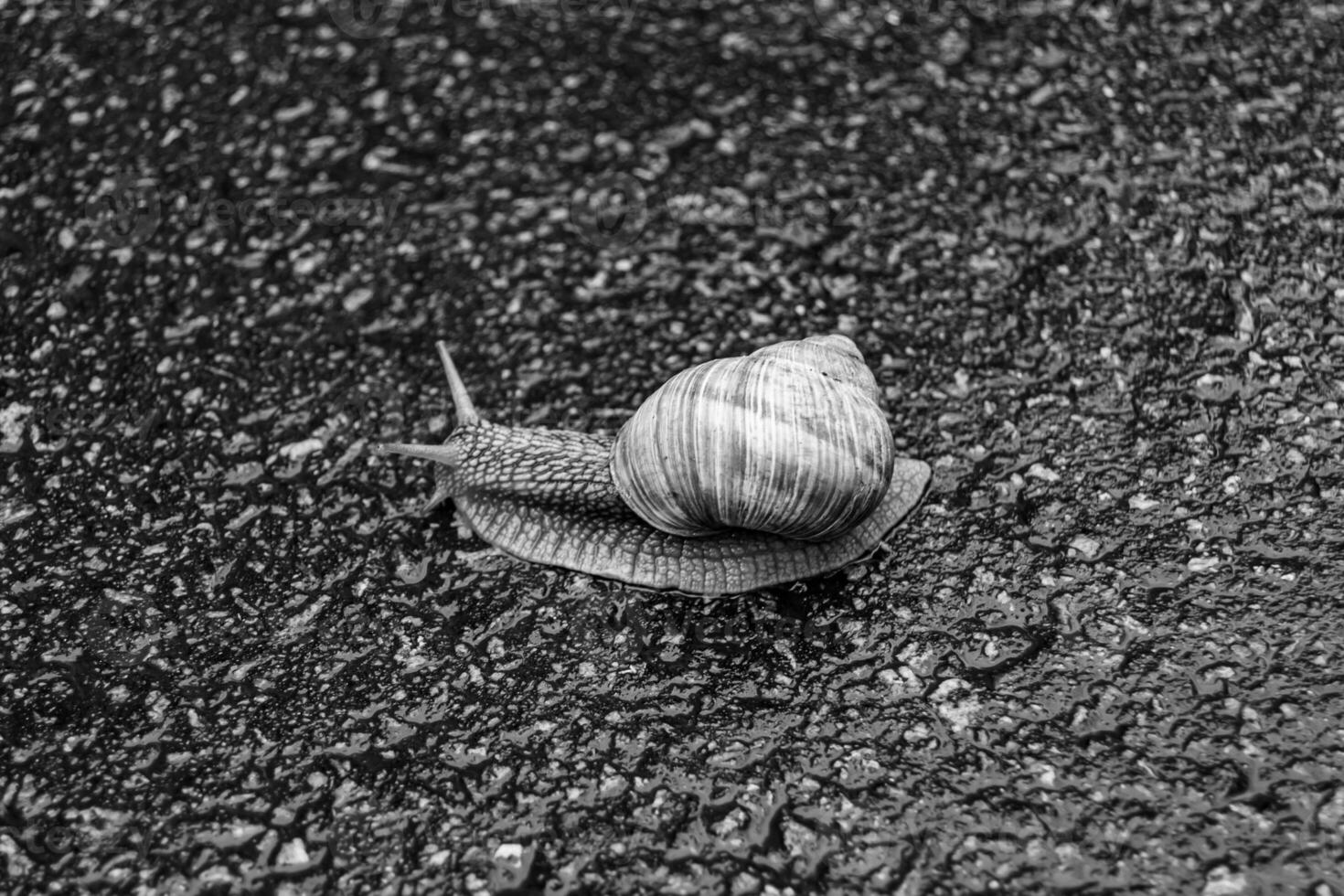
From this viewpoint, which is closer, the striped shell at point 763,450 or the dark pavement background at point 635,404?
the dark pavement background at point 635,404

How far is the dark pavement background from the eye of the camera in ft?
9.44

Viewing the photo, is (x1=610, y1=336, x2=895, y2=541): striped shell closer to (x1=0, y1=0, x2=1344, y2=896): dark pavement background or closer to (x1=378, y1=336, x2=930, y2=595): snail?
(x1=378, y1=336, x2=930, y2=595): snail

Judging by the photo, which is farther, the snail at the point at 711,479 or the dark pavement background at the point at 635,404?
the snail at the point at 711,479

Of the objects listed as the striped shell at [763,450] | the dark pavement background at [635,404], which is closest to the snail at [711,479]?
the striped shell at [763,450]

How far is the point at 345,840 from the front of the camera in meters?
2.88

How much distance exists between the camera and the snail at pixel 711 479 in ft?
10.1

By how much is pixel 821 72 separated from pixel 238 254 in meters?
2.28

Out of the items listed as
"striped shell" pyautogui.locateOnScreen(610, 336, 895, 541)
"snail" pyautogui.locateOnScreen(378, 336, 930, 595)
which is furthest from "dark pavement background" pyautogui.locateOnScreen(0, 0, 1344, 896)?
"striped shell" pyautogui.locateOnScreen(610, 336, 895, 541)

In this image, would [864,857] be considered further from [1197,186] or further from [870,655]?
[1197,186]

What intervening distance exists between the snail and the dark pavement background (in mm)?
104

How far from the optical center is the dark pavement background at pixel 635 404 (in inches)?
113

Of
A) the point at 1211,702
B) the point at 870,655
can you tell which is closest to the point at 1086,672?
the point at 1211,702

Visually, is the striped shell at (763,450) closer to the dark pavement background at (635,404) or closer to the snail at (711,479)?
the snail at (711,479)

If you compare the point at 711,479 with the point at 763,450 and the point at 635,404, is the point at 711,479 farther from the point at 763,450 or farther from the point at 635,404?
the point at 635,404
